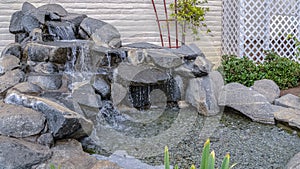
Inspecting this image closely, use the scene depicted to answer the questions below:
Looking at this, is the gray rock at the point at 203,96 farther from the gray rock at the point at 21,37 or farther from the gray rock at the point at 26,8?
the gray rock at the point at 26,8

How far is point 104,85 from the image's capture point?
3812mm

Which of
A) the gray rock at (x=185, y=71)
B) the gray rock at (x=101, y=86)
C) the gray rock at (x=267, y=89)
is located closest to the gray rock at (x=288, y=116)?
the gray rock at (x=267, y=89)

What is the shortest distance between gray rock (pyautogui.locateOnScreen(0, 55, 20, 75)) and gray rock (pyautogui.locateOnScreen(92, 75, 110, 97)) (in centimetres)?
84

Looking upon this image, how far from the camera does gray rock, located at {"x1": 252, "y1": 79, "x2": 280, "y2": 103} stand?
171 inches

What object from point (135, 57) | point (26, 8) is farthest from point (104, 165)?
point (26, 8)

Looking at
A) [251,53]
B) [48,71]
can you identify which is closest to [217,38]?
[251,53]

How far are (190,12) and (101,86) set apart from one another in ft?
8.83

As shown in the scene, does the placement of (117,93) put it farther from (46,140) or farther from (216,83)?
(46,140)

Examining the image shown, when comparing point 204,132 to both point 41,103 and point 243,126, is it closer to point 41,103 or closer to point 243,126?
point 243,126

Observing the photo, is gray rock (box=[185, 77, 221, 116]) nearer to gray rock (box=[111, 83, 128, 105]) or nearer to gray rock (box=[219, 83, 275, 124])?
gray rock (box=[219, 83, 275, 124])

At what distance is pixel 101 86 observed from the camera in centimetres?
378

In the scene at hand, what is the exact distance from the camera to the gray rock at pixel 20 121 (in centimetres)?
237

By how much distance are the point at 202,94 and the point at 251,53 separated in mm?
2663

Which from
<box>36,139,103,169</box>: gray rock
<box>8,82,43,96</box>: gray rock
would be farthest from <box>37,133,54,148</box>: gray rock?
<box>8,82,43,96</box>: gray rock
